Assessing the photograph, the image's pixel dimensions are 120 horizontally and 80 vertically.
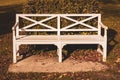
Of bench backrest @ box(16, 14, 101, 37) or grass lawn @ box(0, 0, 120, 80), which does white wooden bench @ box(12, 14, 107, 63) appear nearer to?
bench backrest @ box(16, 14, 101, 37)

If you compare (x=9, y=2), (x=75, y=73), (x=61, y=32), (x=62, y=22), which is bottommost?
(x=75, y=73)

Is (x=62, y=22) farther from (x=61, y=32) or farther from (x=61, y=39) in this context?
(x=61, y=39)

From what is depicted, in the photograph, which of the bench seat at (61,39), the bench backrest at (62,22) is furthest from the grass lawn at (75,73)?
the bench backrest at (62,22)

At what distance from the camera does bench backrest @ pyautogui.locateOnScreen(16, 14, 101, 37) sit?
12.2 metres

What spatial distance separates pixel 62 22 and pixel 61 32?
1.18 ft

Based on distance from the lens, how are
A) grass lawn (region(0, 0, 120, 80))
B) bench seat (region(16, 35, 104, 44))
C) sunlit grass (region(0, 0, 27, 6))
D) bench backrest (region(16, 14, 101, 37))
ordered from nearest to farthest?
grass lawn (region(0, 0, 120, 80))
bench seat (region(16, 35, 104, 44))
bench backrest (region(16, 14, 101, 37))
sunlit grass (region(0, 0, 27, 6))

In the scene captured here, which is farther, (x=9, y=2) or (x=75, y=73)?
(x=9, y=2)

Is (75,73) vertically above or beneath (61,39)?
beneath

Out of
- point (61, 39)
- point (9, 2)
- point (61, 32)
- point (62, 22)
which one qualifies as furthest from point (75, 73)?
point (9, 2)

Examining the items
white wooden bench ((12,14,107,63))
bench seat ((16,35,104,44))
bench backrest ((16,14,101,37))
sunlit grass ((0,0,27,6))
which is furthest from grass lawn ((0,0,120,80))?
sunlit grass ((0,0,27,6))

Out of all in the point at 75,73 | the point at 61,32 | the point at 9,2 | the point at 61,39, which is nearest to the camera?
the point at 75,73

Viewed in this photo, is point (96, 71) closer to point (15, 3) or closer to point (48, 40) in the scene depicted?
point (48, 40)

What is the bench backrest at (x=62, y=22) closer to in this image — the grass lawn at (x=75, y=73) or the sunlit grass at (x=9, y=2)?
the grass lawn at (x=75, y=73)

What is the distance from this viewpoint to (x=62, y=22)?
42.4ft
